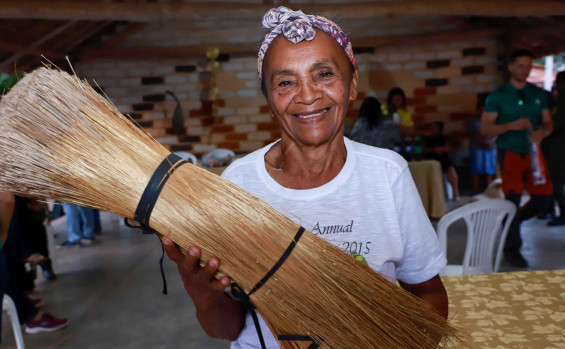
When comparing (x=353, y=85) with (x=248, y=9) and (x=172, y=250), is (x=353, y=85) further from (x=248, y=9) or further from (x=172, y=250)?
(x=248, y=9)

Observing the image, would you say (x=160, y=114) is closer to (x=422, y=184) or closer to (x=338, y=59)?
(x=422, y=184)

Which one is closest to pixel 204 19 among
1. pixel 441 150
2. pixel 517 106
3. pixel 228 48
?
pixel 228 48

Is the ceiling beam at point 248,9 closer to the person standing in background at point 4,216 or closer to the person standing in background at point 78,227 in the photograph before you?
the person standing in background at point 78,227

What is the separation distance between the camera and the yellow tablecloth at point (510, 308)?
3.40 ft

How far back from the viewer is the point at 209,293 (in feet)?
2.77

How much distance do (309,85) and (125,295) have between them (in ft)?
11.0

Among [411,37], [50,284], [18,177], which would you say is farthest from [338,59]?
[411,37]

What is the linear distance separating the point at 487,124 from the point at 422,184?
4.69ft

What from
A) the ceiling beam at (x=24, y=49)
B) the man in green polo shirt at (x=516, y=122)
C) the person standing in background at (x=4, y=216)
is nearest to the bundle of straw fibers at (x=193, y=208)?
the person standing in background at (x=4, y=216)

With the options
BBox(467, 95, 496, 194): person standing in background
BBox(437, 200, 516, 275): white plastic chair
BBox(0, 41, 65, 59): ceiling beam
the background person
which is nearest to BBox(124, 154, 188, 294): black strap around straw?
BBox(437, 200, 516, 275): white plastic chair

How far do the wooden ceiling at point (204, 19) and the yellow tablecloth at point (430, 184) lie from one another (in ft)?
5.45

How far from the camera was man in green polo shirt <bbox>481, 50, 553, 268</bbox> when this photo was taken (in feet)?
10.8

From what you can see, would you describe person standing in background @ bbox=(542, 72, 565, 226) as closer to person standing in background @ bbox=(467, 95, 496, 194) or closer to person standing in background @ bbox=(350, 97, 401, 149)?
person standing in background @ bbox=(350, 97, 401, 149)

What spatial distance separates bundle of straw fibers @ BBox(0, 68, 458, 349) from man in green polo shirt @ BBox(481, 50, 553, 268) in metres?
2.94
